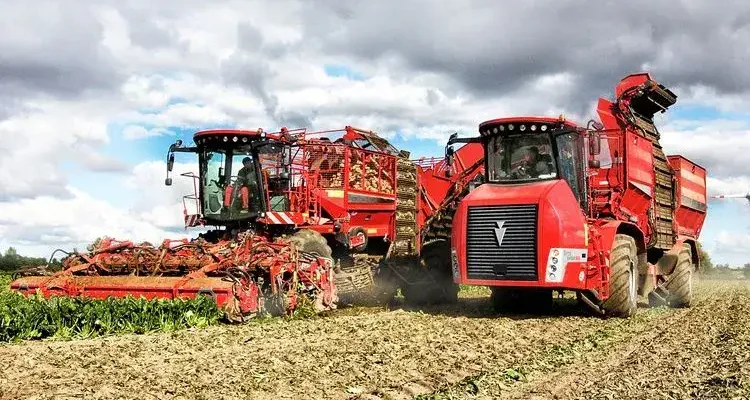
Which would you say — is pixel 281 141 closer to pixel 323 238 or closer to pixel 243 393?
pixel 323 238

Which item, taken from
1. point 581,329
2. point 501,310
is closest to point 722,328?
point 581,329

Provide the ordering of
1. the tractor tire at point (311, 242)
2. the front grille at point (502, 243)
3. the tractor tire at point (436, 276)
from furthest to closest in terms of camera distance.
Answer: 1. the tractor tire at point (436, 276)
2. the tractor tire at point (311, 242)
3. the front grille at point (502, 243)

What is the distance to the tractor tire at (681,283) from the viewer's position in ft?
46.8

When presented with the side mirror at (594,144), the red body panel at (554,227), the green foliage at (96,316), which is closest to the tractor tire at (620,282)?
the red body panel at (554,227)

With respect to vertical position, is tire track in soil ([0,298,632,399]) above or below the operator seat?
below

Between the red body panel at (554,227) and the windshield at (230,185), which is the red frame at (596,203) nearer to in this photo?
the red body panel at (554,227)

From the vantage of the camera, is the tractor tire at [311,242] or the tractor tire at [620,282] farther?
the tractor tire at [311,242]

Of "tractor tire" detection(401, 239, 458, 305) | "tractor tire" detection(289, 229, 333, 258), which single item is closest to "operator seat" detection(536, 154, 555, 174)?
"tractor tire" detection(401, 239, 458, 305)

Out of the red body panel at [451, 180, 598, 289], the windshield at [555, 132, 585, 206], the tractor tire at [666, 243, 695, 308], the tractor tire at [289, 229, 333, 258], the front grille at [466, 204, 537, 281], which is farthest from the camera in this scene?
the tractor tire at [666, 243, 695, 308]

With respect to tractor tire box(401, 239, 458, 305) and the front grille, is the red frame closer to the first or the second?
the front grille

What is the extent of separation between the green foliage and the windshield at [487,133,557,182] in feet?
15.7

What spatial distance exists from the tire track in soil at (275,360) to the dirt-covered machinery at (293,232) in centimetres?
102

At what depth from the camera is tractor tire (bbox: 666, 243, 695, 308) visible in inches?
561

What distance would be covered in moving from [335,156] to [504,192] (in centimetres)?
405
